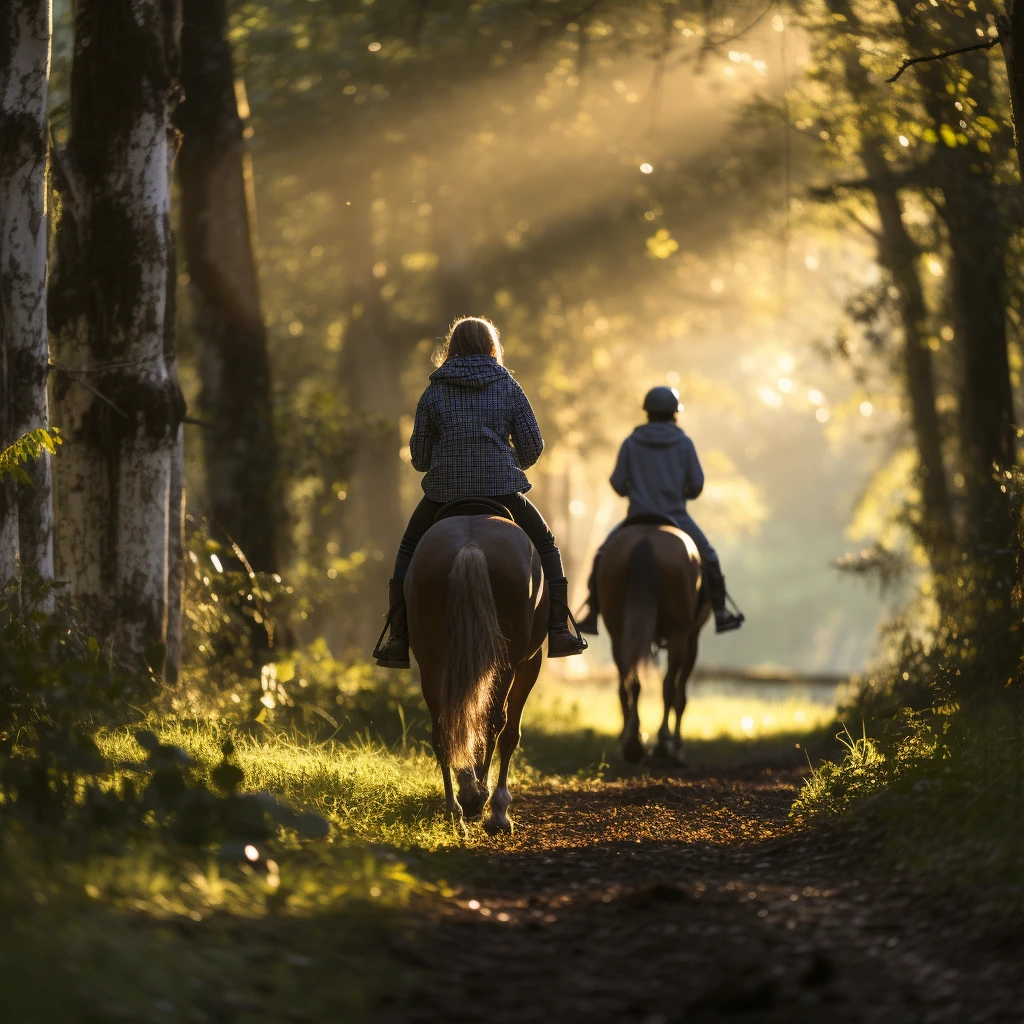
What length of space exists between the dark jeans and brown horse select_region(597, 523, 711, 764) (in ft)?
10.3

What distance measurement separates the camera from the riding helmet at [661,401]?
1199cm

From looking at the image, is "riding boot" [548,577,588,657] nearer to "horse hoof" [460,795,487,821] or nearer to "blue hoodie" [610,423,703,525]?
"horse hoof" [460,795,487,821]

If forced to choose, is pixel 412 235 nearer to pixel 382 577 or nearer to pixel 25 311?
pixel 382 577

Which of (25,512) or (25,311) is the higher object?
(25,311)

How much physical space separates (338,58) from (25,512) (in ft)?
50.0

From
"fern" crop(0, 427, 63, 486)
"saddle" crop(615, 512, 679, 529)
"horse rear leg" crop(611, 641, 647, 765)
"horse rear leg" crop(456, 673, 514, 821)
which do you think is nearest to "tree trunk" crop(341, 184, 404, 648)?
"saddle" crop(615, 512, 679, 529)

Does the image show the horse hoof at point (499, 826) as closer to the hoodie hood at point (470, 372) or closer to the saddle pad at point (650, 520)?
the hoodie hood at point (470, 372)

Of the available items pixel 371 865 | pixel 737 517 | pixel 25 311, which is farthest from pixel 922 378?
pixel 737 517

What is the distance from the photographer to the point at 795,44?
21516 mm

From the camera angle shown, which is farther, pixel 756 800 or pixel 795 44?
pixel 795 44

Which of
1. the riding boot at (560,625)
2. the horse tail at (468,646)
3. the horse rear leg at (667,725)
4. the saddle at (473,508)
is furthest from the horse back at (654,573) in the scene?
the horse tail at (468,646)

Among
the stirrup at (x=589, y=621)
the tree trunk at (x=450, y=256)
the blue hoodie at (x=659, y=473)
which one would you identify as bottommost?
the stirrup at (x=589, y=621)

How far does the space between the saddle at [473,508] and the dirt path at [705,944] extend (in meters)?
1.73

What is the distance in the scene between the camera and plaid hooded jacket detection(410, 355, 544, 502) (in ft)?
24.9
